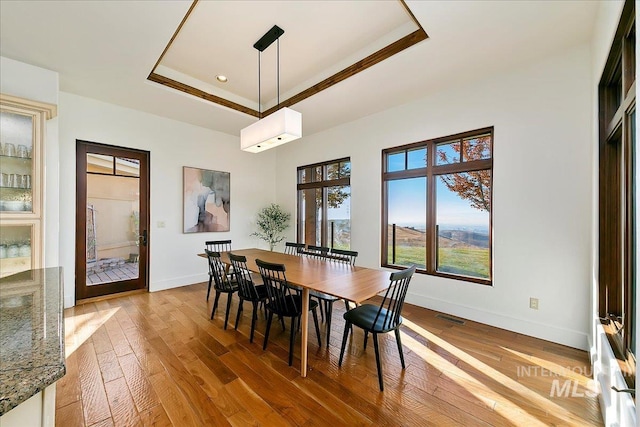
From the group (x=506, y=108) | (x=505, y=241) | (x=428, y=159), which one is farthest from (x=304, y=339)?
(x=506, y=108)

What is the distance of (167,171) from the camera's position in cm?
463

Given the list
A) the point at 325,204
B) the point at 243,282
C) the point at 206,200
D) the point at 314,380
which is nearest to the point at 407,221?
the point at 325,204

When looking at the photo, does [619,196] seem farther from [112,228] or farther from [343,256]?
[112,228]

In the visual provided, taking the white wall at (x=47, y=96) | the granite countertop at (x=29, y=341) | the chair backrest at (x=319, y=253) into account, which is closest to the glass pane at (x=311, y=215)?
the chair backrest at (x=319, y=253)

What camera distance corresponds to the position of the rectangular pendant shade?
2689 mm

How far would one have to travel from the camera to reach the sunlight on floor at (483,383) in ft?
5.89

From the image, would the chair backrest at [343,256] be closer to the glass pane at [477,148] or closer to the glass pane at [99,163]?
the glass pane at [477,148]

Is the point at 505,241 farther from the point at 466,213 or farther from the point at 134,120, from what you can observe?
the point at 134,120

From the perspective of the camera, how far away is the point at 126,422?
1719mm

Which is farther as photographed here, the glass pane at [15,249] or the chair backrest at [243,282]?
the chair backrest at [243,282]

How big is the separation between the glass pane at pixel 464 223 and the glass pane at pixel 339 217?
5.18 ft

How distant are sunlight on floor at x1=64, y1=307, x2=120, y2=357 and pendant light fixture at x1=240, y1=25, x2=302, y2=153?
2678 millimetres

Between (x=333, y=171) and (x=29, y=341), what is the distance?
461cm

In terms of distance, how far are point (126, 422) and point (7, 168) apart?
281 cm
